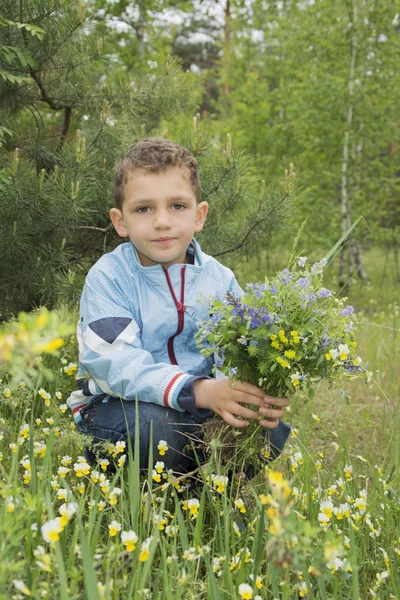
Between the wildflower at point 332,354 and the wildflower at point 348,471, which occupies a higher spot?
the wildflower at point 332,354

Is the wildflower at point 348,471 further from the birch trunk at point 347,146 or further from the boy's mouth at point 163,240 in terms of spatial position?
the birch trunk at point 347,146

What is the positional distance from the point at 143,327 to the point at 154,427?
41 centimetres

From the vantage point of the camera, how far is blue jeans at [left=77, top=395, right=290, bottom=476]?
84.2 inches

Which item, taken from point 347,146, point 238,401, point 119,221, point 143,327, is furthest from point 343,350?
point 347,146

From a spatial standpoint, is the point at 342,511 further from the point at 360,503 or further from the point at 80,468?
the point at 80,468

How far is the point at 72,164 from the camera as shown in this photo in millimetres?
3076

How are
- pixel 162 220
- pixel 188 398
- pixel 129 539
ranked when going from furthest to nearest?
1. pixel 162 220
2. pixel 188 398
3. pixel 129 539

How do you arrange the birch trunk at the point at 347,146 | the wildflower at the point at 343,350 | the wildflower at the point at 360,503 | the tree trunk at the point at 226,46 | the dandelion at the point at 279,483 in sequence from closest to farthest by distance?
the dandelion at the point at 279,483
the wildflower at the point at 343,350
the wildflower at the point at 360,503
the birch trunk at the point at 347,146
the tree trunk at the point at 226,46

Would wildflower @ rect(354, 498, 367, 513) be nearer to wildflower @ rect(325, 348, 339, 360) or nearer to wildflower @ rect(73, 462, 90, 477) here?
wildflower @ rect(325, 348, 339, 360)

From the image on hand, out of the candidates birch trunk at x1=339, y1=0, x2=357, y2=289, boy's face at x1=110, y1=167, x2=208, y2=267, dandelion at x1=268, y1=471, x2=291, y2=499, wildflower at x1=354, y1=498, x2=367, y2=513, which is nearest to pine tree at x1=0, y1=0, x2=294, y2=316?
boy's face at x1=110, y1=167, x2=208, y2=267

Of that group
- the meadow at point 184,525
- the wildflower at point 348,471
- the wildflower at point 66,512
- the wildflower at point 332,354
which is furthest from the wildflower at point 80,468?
the wildflower at point 348,471

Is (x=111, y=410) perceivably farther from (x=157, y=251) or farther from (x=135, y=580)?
(x=135, y=580)

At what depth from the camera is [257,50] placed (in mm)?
11016

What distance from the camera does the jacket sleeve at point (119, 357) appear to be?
6.87 ft
